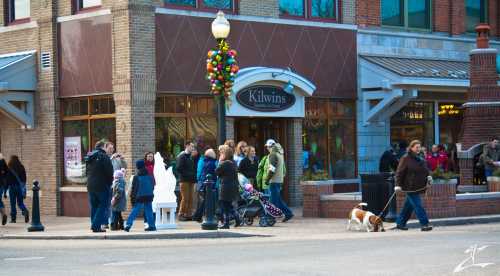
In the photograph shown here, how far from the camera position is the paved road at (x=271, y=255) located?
A: 12719 mm

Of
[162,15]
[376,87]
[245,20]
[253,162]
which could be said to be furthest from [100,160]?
[376,87]

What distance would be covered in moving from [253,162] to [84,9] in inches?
268

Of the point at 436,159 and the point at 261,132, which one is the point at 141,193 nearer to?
the point at 261,132

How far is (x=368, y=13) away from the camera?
29453mm

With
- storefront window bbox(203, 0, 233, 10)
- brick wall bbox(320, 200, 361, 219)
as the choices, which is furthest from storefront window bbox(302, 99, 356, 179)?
brick wall bbox(320, 200, 361, 219)

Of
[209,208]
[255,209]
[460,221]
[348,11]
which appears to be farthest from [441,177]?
[348,11]

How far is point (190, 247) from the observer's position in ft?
54.7

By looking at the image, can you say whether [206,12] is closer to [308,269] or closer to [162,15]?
[162,15]

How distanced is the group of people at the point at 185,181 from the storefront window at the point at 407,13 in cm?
961

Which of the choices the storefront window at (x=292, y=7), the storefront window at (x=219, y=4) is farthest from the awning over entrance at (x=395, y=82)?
the storefront window at (x=219, y=4)

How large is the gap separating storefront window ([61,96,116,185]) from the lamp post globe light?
4.25 m

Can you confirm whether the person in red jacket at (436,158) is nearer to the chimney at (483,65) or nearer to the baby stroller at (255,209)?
the chimney at (483,65)

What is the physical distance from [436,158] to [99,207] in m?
11.2

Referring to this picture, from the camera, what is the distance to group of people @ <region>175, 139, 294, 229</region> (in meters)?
20.3
